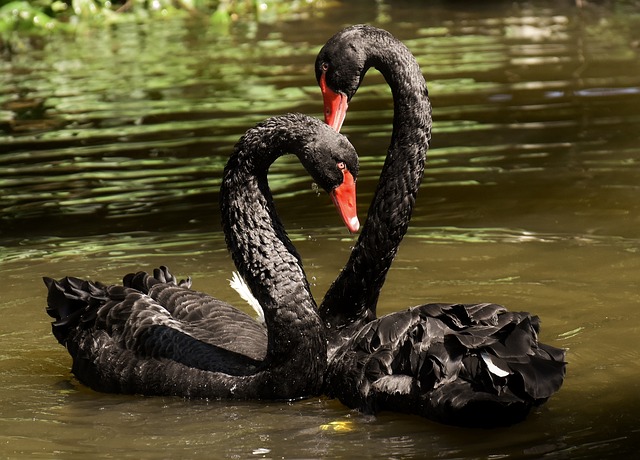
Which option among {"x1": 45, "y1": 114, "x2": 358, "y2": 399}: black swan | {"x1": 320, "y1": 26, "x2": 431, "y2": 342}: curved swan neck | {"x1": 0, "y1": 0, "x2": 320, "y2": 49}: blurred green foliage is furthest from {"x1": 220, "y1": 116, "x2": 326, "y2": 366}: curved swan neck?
{"x1": 0, "y1": 0, "x2": 320, "y2": 49}: blurred green foliage

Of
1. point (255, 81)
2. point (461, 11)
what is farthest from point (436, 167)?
point (461, 11)

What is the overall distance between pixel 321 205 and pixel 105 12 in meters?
10.4

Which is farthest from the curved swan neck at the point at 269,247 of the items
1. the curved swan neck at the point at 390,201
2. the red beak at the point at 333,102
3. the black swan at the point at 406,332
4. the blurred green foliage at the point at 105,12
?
the blurred green foliage at the point at 105,12

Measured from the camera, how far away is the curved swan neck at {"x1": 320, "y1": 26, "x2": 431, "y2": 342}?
18.6 ft

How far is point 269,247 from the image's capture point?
5.30 meters

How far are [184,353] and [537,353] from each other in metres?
1.51

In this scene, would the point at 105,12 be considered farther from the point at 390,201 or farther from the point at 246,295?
the point at 390,201

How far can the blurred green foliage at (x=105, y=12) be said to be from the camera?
17.2 meters

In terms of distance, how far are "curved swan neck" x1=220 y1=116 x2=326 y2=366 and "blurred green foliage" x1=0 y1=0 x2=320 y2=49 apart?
11.6 m

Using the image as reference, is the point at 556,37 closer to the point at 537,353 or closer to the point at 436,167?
the point at 436,167

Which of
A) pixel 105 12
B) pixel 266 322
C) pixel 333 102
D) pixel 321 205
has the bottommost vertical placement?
pixel 105 12

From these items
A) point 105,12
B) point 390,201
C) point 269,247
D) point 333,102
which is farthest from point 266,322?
point 105,12

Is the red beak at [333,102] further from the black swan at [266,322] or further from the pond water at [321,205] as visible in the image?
the pond water at [321,205]

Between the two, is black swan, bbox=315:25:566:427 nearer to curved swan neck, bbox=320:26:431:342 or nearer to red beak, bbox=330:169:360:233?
curved swan neck, bbox=320:26:431:342
